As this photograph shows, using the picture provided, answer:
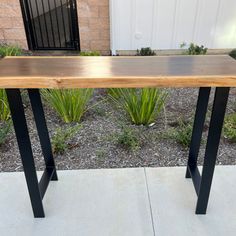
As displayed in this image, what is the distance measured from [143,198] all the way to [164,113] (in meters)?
1.27

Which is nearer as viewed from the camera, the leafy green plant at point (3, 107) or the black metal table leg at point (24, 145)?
the black metal table leg at point (24, 145)

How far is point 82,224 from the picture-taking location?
1.65 m

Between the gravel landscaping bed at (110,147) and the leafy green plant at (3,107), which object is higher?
the leafy green plant at (3,107)

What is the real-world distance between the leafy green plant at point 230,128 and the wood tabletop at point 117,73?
1.12 m

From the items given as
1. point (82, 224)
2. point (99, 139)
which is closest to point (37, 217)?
point (82, 224)

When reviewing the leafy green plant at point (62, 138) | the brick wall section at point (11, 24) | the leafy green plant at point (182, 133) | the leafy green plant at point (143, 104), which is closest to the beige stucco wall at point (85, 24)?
the brick wall section at point (11, 24)

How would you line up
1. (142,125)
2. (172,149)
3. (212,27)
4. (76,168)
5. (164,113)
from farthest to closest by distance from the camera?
(212,27)
(164,113)
(142,125)
(172,149)
(76,168)

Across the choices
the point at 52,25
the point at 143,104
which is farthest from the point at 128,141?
the point at 52,25

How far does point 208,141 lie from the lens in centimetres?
142

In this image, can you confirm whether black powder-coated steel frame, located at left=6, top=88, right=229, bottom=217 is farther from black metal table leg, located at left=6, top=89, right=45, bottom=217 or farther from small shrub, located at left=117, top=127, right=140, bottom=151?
small shrub, located at left=117, top=127, right=140, bottom=151

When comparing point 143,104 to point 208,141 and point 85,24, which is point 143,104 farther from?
point 85,24

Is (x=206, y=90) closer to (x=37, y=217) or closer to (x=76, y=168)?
(x=76, y=168)

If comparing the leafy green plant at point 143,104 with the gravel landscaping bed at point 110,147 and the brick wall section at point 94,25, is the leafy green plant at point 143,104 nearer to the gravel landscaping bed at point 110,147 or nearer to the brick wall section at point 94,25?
the gravel landscaping bed at point 110,147

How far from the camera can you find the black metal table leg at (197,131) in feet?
5.41
